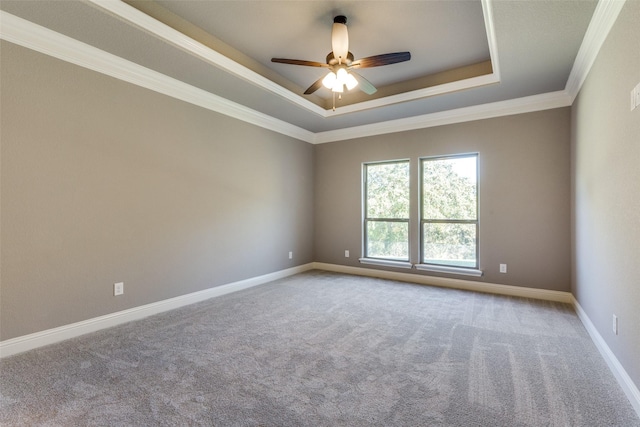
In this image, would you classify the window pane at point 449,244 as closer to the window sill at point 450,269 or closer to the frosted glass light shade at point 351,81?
the window sill at point 450,269

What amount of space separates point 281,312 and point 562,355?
2565 millimetres

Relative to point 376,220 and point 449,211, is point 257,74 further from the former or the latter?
point 449,211

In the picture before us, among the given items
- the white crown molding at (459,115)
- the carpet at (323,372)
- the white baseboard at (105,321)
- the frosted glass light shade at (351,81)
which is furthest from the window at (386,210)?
the frosted glass light shade at (351,81)

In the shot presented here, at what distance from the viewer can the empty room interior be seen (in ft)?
6.30

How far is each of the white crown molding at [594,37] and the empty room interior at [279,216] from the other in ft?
0.07

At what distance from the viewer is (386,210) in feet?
17.2

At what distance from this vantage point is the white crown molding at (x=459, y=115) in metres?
3.86

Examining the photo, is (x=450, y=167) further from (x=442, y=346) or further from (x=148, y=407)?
(x=148, y=407)

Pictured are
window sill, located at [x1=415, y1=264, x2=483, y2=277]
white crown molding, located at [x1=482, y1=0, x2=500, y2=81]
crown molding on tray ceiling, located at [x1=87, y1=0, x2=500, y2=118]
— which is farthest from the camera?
window sill, located at [x1=415, y1=264, x2=483, y2=277]

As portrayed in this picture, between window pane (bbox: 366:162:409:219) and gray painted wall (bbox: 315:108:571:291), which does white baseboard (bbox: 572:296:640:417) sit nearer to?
gray painted wall (bbox: 315:108:571:291)

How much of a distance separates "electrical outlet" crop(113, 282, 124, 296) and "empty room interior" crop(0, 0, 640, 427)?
0.13 feet

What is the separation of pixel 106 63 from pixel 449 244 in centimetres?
483

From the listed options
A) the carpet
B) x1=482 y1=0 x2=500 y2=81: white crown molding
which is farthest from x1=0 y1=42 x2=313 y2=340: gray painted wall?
x1=482 y1=0 x2=500 y2=81: white crown molding

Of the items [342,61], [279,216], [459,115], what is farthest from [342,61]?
[279,216]
